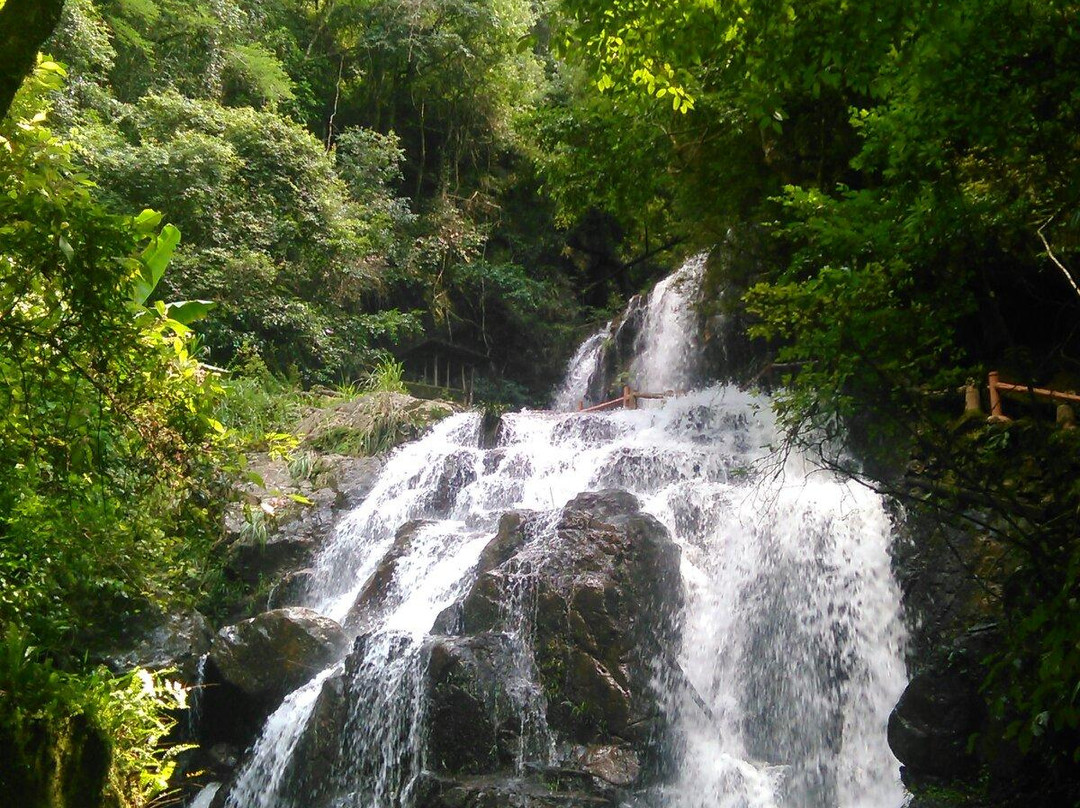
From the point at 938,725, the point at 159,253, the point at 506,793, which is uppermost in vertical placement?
the point at 159,253

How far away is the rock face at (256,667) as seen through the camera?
8.02m

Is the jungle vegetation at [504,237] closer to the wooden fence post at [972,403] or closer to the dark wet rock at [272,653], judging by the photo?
the wooden fence post at [972,403]

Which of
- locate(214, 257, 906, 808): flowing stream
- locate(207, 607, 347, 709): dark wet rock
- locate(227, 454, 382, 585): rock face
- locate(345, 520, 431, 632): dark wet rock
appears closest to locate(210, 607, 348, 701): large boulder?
locate(207, 607, 347, 709): dark wet rock

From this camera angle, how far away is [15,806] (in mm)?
3115

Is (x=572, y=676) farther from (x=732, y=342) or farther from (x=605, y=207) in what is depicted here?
(x=732, y=342)

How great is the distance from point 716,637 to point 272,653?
4.36 m

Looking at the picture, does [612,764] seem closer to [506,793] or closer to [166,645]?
[506,793]

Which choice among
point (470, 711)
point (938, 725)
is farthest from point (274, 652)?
point (938, 725)

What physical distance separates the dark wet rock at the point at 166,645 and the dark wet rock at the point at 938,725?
6.41 m

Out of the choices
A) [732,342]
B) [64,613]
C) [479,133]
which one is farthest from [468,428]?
[479,133]

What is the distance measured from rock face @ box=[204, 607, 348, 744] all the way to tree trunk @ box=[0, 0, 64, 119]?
6656mm

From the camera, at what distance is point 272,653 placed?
816 centimetres

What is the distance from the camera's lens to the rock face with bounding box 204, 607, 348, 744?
26.3ft

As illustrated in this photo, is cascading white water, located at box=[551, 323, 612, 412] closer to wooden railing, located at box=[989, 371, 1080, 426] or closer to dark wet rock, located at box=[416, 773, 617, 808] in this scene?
wooden railing, located at box=[989, 371, 1080, 426]
